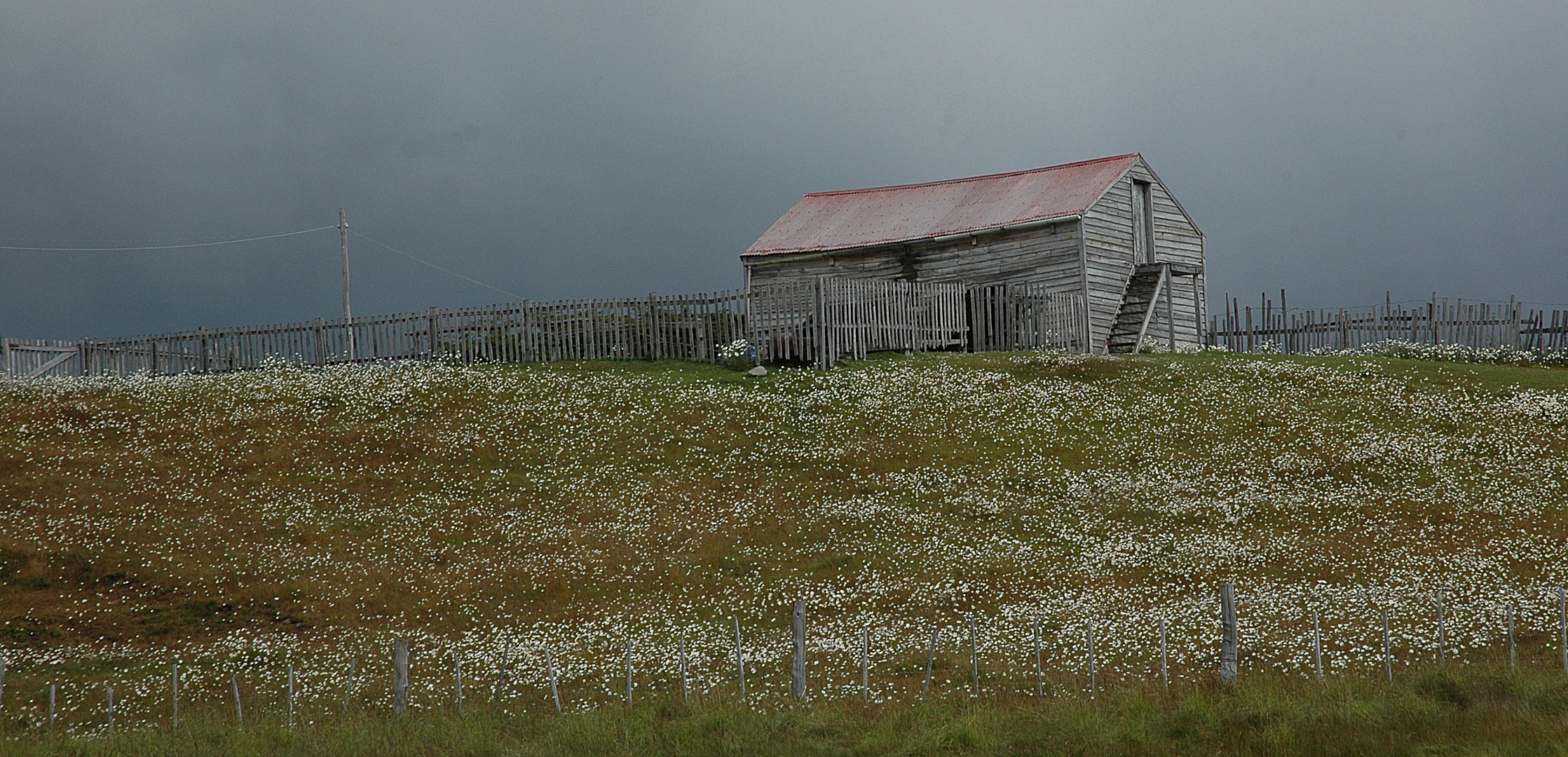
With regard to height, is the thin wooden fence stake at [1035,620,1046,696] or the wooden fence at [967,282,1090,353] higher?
the wooden fence at [967,282,1090,353]

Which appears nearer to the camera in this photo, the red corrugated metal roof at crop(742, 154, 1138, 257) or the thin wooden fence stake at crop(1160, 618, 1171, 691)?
the thin wooden fence stake at crop(1160, 618, 1171, 691)

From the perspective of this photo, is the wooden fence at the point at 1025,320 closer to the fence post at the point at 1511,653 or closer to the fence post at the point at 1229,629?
the fence post at the point at 1511,653

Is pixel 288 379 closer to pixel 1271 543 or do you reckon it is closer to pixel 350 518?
pixel 350 518

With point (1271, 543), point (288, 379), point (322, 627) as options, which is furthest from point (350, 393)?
point (1271, 543)

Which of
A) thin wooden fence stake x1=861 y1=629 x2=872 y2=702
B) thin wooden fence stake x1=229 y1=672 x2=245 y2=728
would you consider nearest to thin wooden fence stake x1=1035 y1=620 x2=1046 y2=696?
thin wooden fence stake x1=861 y1=629 x2=872 y2=702

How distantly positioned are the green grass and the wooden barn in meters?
30.7

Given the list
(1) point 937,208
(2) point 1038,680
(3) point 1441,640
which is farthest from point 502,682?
(1) point 937,208

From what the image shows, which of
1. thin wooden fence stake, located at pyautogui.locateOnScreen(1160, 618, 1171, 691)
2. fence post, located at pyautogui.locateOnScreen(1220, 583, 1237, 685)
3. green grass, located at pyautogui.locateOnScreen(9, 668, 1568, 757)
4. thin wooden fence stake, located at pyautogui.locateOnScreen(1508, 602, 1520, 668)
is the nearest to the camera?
green grass, located at pyautogui.locateOnScreen(9, 668, 1568, 757)

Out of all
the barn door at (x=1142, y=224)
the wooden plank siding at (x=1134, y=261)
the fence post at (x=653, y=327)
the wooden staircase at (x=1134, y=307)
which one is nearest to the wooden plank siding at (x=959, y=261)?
the wooden plank siding at (x=1134, y=261)

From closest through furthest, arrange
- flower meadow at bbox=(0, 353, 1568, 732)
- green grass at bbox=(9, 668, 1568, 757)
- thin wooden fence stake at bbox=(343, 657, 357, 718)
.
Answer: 1. green grass at bbox=(9, 668, 1568, 757)
2. thin wooden fence stake at bbox=(343, 657, 357, 718)
3. flower meadow at bbox=(0, 353, 1568, 732)

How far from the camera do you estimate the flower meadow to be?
71.5 ft

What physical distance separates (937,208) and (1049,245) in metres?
6.69

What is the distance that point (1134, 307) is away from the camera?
49.4 meters

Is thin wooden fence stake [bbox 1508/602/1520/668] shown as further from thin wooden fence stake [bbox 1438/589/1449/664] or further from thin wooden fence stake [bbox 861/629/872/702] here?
thin wooden fence stake [bbox 861/629/872/702]
